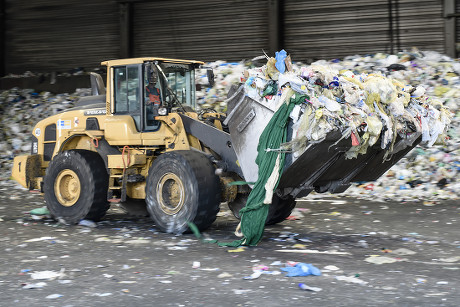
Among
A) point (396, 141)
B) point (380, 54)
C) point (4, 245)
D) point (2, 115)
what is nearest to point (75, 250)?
point (4, 245)

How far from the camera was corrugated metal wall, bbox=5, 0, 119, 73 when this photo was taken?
1698cm

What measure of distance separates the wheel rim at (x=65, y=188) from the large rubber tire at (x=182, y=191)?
4.52ft

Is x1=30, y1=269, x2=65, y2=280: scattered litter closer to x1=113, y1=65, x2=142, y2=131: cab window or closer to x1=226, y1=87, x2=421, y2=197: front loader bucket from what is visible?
x1=226, y1=87, x2=421, y2=197: front loader bucket

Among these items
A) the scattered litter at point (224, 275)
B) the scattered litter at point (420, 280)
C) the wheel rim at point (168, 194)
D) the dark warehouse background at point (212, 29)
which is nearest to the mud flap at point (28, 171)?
the wheel rim at point (168, 194)

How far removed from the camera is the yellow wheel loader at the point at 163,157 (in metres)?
6.87

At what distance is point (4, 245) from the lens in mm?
6996

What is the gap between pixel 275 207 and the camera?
8000 mm

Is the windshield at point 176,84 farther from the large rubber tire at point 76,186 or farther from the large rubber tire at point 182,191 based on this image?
the large rubber tire at point 76,186

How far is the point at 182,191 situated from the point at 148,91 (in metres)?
1.47

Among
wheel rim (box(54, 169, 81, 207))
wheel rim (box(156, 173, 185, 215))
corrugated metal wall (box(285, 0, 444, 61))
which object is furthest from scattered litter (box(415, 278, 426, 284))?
corrugated metal wall (box(285, 0, 444, 61))

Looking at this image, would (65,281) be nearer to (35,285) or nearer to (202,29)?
(35,285)

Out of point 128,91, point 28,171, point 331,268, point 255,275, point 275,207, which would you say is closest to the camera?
point 255,275

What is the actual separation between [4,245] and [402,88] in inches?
186


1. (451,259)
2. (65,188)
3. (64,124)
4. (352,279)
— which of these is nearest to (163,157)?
(65,188)
